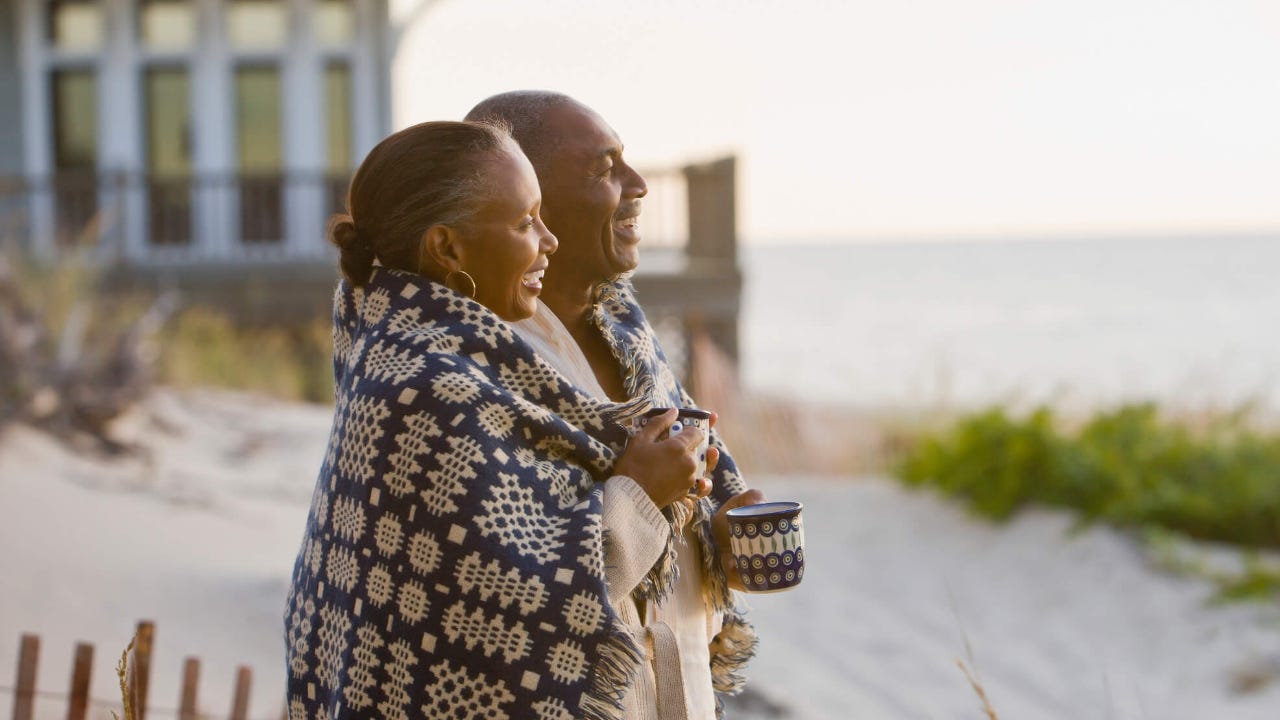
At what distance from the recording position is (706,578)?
2.44 meters

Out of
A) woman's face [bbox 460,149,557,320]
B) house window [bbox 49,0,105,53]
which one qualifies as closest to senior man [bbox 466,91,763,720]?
woman's face [bbox 460,149,557,320]

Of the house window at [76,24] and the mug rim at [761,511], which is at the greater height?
the house window at [76,24]

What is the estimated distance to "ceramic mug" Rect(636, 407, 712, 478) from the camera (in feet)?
7.07

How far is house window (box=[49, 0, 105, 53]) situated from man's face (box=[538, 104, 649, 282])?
1404cm

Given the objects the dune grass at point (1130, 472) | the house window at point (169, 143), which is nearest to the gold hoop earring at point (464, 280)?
the dune grass at point (1130, 472)

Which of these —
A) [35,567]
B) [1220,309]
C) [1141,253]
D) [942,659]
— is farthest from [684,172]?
[1141,253]

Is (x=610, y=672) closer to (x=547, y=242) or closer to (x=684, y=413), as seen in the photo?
(x=684, y=413)

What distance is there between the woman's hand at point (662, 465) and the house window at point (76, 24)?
1441cm

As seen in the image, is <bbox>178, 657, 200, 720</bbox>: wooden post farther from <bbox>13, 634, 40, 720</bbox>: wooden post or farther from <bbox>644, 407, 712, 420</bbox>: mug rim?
<bbox>644, 407, 712, 420</bbox>: mug rim

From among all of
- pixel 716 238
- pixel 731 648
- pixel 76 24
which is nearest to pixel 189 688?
pixel 731 648

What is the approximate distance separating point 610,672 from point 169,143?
14376mm

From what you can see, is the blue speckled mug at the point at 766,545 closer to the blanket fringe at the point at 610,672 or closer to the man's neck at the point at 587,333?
the man's neck at the point at 587,333

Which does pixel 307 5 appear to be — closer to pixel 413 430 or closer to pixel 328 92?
pixel 328 92

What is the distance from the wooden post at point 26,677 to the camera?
3219mm
